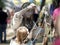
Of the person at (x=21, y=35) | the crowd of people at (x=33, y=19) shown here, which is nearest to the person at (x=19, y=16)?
the crowd of people at (x=33, y=19)

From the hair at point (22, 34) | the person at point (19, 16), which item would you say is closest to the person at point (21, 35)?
the hair at point (22, 34)

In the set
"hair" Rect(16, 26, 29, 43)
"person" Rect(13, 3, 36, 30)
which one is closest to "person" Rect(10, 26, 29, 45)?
"hair" Rect(16, 26, 29, 43)

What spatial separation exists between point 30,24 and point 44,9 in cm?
21

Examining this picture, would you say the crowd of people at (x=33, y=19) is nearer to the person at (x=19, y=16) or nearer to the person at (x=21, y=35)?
the person at (x=19, y=16)

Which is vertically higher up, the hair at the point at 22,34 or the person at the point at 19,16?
the person at the point at 19,16

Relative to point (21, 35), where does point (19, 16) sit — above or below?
above

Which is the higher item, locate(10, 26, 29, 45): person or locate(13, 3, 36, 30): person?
locate(13, 3, 36, 30): person

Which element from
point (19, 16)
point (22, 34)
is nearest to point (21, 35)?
point (22, 34)

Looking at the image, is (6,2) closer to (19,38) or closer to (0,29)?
(0,29)

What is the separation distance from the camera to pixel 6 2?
2039 millimetres

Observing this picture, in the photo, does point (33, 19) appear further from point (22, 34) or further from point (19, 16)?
point (22, 34)

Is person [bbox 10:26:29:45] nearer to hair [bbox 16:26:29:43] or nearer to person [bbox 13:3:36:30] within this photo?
hair [bbox 16:26:29:43]

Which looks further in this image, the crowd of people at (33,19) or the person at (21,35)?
the crowd of people at (33,19)

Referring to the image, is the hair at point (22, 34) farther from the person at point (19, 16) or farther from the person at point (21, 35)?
the person at point (19, 16)
